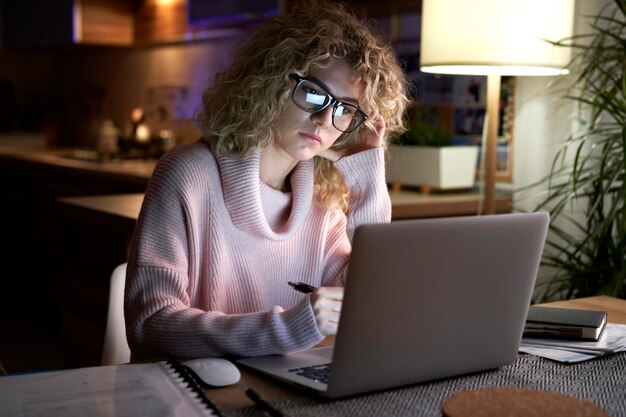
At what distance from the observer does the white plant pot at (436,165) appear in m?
2.85

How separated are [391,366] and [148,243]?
51 centimetres

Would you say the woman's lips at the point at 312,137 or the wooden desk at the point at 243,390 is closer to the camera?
the wooden desk at the point at 243,390

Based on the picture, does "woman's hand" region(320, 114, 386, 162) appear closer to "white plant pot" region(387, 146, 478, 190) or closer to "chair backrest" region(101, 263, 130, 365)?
"chair backrest" region(101, 263, 130, 365)

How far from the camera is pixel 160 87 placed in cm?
495

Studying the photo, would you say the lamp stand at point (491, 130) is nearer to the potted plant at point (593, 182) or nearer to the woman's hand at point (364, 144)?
the potted plant at point (593, 182)

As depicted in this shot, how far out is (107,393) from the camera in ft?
3.61

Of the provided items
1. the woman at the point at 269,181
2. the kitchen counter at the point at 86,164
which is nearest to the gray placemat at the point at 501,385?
the woman at the point at 269,181

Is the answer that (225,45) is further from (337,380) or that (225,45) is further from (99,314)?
(337,380)

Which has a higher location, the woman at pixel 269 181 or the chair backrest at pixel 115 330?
the woman at pixel 269 181

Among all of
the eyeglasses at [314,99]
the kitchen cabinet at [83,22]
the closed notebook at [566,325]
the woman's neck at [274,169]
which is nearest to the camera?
the closed notebook at [566,325]

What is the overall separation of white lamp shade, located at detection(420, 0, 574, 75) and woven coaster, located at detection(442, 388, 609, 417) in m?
1.28

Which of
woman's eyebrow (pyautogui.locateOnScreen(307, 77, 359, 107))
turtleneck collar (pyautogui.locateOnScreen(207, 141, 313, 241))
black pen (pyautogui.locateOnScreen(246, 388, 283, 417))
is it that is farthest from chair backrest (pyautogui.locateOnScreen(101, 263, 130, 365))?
black pen (pyautogui.locateOnScreen(246, 388, 283, 417))

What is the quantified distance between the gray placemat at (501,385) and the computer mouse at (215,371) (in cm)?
8

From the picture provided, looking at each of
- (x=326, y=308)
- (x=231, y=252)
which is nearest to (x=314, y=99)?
(x=231, y=252)
